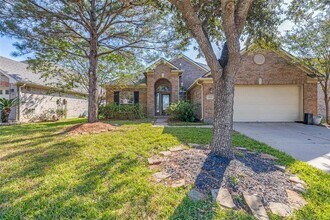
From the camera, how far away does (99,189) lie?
3506 mm

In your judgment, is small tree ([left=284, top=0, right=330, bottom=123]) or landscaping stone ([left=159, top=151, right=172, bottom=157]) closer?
landscaping stone ([left=159, top=151, right=172, bottom=157])

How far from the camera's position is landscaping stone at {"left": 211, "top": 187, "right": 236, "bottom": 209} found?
306 cm

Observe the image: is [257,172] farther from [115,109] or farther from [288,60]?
[115,109]

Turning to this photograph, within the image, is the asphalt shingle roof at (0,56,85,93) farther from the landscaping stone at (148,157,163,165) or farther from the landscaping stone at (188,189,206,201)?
the landscaping stone at (188,189,206,201)

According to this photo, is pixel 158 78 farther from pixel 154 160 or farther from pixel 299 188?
pixel 299 188

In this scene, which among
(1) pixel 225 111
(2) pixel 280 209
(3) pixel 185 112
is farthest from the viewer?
(3) pixel 185 112

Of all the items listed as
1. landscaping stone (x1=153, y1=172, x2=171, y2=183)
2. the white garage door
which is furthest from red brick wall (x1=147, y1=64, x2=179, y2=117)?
landscaping stone (x1=153, y1=172, x2=171, y2=183)

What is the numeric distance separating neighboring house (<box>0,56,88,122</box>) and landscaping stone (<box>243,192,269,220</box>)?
15.8 m

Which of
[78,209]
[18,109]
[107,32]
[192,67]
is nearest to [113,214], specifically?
[78,209]

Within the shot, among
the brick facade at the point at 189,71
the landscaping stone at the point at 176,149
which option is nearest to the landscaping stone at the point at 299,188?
the landscaping stone at the point at 176,149

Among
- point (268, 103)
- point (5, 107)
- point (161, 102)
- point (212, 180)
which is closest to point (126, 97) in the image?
point (161, 102)

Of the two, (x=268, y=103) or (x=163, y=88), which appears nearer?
(x=268, y=103)

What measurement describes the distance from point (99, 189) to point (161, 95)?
17.0 m

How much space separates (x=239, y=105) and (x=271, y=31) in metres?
7.06
